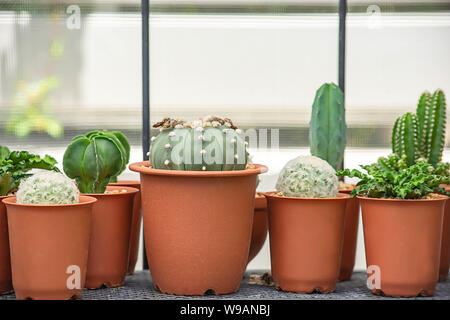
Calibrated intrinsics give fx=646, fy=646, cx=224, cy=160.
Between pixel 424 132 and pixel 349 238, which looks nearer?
pixel 349 238

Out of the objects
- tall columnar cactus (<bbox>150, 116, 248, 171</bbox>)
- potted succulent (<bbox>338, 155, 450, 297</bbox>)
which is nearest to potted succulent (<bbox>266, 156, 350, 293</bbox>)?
potted succulent (<bbox>338, 155, 450, 297</bbox>)

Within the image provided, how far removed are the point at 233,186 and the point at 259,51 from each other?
945 mm

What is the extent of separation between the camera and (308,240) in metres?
2.16

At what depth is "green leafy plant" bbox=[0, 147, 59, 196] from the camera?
2127mm

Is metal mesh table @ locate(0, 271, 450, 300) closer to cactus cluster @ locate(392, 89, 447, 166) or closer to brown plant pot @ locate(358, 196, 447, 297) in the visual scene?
brown plant pot @ locate(358, 196, 447, 297)

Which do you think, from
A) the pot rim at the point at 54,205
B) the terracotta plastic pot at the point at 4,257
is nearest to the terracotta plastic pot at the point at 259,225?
the pot rim at the point at 54,205

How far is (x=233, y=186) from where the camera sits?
82.1 inches

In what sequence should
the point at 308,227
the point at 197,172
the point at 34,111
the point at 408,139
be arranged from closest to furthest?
the point at 197,172, the point at 308,227, the point at 408,139, the point at 34,111

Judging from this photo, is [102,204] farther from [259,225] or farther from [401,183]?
[401,183]

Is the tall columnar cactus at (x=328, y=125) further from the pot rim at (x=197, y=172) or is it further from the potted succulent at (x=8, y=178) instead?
the potted succulent at (x=8, y=178)

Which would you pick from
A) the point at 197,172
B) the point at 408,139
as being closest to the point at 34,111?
the point at 197,172

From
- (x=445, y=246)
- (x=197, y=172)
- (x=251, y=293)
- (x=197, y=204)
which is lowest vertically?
(x=251, y=293)

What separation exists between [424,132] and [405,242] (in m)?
0.64

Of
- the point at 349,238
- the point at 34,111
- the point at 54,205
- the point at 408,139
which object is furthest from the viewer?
the point at 34,111
